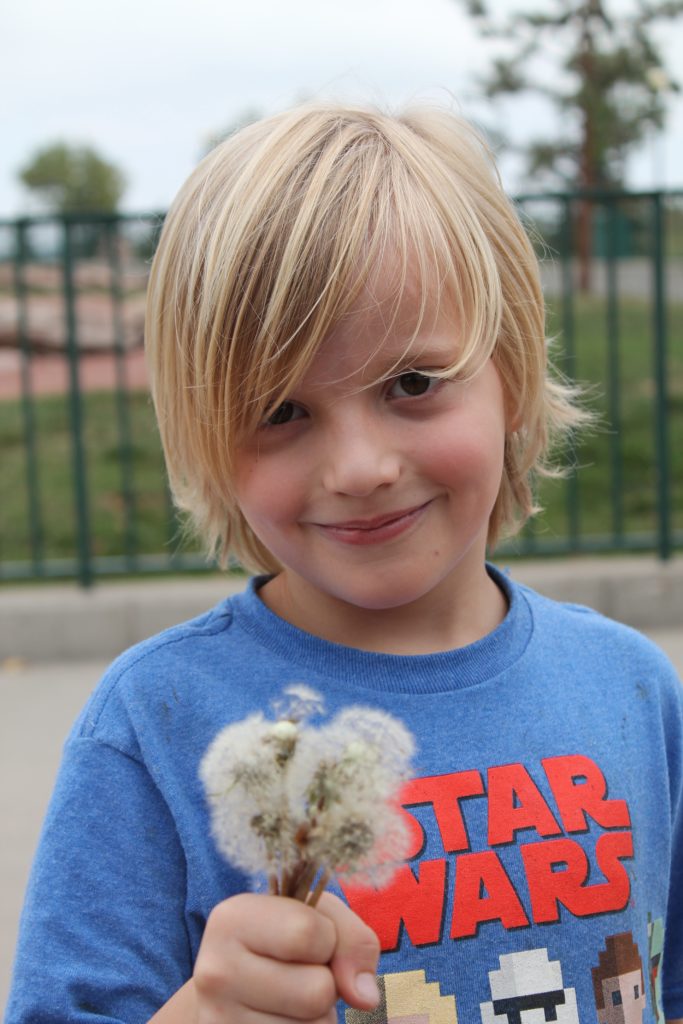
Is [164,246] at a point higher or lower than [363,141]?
lower

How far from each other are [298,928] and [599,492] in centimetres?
648

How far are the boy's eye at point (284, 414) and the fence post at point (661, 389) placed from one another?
4365 millimetres

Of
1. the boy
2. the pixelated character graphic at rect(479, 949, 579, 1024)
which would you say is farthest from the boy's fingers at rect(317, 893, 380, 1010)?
the pixelated character graphic at rect(479, 949, 579, 1024)

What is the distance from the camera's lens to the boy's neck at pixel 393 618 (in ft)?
4.62

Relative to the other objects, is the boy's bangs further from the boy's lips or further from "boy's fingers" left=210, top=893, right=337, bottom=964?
"boy's fingers" left=210, top=893, right=337, bottom=964

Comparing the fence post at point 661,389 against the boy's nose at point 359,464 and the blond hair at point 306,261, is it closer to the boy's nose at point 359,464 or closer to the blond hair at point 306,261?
the blond hair at point 306,261

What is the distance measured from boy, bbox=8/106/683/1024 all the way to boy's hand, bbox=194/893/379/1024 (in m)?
0.20

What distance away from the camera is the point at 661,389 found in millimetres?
5410

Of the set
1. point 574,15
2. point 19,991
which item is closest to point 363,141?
point 19,991

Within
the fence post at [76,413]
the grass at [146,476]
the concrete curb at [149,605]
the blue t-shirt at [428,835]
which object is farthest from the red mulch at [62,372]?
the blue t-shirt at [428,835]

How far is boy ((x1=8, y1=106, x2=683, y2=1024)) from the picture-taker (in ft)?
4.04

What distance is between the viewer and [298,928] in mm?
847

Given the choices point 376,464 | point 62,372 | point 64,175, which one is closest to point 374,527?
point 376,464

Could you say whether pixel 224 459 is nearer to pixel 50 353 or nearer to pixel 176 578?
pixel 176 578
